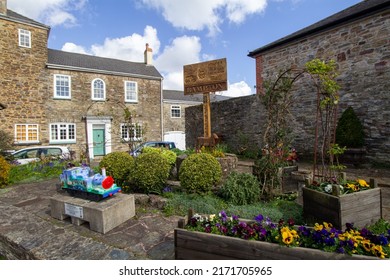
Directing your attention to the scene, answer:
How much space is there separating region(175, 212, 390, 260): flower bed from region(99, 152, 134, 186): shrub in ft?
11.2

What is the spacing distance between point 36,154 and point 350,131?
14034 millimetres

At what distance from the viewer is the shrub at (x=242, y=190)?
14.3 feet

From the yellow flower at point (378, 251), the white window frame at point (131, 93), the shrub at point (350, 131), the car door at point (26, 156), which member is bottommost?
the yellow flower at point (378, 251)

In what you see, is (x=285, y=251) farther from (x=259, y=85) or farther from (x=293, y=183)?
(x=259, y=85)

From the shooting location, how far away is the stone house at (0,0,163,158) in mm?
13648

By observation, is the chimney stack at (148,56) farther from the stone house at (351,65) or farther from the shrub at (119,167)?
the shrub at (119,167)

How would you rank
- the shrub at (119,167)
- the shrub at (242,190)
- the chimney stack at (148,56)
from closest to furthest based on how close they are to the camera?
the shrub at (242,190) → the shrub at (119,167) → the chimney stack at (148,56)

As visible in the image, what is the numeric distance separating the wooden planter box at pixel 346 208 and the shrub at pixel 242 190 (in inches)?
47.9

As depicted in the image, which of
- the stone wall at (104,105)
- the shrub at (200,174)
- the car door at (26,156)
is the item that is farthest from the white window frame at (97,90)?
the shrub at (200,174)

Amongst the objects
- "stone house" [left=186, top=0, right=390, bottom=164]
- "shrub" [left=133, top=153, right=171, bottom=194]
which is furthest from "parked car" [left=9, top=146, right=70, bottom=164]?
"stone house" [left=186, top=0, right=390, bottom=164]

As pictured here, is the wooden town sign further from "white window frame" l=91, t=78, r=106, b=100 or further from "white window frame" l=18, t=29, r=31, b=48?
"white window frame" l=18, t=29, r=31, b=48

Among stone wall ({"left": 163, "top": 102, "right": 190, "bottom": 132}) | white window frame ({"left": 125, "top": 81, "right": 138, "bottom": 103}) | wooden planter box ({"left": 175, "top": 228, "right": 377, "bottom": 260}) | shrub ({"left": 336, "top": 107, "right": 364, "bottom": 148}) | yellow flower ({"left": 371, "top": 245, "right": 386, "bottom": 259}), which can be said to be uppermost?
white window frame ({"left": 125, "top": 81, "right": 138, "bottom": 103})

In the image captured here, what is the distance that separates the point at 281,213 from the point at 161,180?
105 inches

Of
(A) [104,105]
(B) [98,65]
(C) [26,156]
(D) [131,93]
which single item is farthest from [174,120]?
(C) [26,156]
